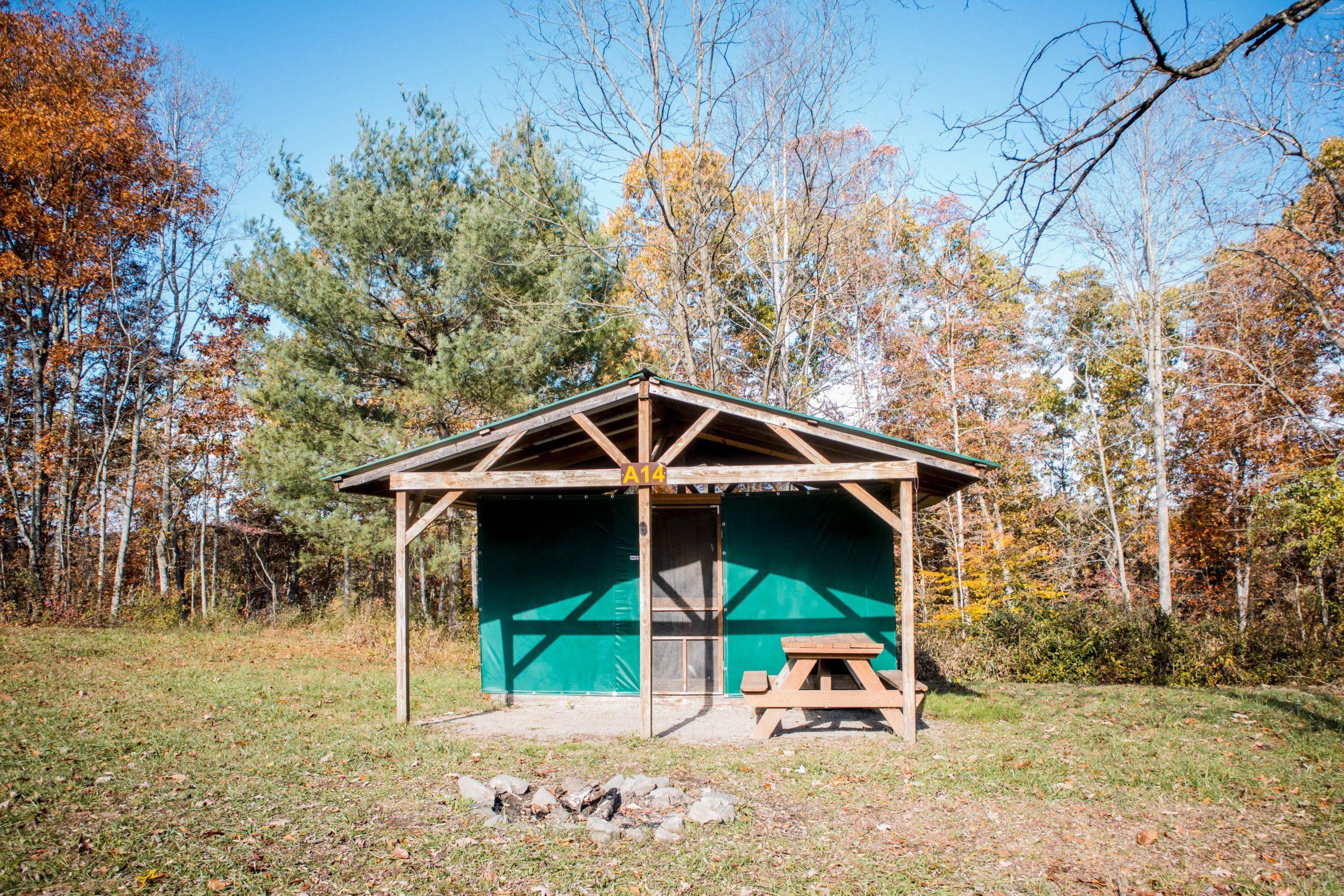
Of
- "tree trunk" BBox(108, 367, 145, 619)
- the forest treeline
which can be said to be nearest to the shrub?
the forest treeline

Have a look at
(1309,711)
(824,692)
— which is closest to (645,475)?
(824,692)

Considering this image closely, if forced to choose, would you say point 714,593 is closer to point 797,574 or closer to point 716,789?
point 797,574

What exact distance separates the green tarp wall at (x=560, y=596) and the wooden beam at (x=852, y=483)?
7.79ft

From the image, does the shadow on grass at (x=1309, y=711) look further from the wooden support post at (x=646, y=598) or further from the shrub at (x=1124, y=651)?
the wooden support post at (x=646, y=598)

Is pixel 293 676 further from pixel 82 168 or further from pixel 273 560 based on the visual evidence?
pixel 273 560

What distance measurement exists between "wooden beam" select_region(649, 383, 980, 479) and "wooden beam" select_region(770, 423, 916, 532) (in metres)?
0.08

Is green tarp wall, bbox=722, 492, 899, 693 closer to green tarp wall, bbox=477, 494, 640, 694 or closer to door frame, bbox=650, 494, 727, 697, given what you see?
door frame, bbox=650, 494, 727, 697

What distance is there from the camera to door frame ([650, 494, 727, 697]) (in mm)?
8797

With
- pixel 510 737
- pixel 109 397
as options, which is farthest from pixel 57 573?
pixel 510 737

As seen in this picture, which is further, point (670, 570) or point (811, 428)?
point (670, 570)

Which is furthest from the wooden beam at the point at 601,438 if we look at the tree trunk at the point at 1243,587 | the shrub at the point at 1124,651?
the tree trunk at the point at 1243,587

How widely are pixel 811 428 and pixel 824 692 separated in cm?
239

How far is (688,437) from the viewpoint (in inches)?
283

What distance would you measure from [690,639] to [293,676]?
216 inches
